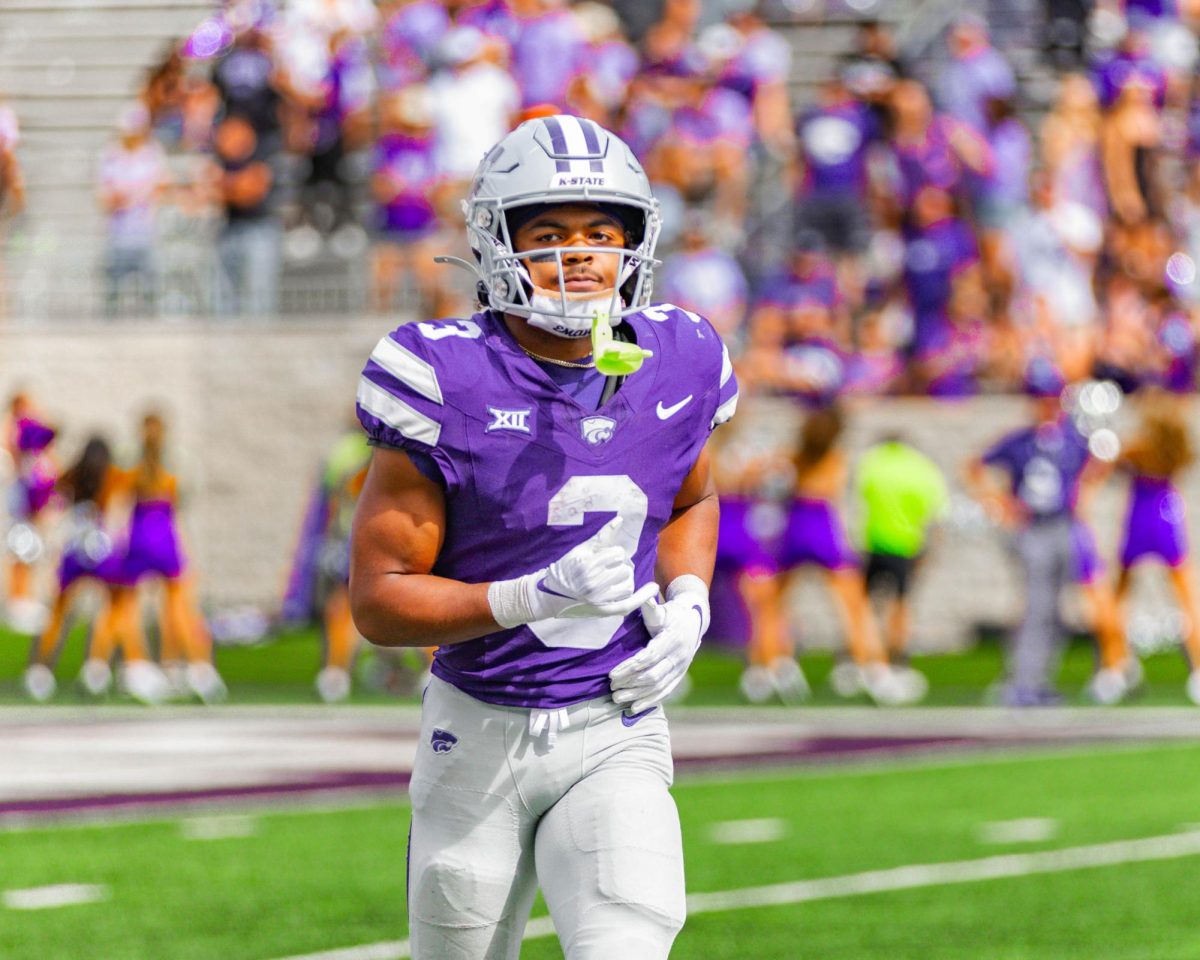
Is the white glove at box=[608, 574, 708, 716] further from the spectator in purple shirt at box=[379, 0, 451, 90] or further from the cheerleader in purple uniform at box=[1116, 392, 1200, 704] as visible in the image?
the spectator in purple shirt at box=[379, 0, 451, 90]

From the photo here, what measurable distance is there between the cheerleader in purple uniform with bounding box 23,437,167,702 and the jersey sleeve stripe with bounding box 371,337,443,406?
35.2 ft

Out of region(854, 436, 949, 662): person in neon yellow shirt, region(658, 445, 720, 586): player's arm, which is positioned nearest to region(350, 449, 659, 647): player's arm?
region(658, 445, 720, 586): player's arm

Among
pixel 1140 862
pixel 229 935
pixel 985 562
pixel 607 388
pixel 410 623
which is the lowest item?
pixel 985 562

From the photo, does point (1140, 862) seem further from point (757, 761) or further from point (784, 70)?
point (784, 70)

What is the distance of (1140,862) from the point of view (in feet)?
27.2

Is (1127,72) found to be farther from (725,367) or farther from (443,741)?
(443,741)

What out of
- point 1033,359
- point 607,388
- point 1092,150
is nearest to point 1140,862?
point 607,388

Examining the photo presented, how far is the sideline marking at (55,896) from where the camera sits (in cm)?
741

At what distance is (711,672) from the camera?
16359mm

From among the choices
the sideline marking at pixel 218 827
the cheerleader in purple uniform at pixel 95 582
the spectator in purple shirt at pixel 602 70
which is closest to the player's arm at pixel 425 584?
the sideline marking at pixel 218 827

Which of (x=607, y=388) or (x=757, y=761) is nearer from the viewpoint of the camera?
(x=607, y=388)

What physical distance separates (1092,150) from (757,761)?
8.76 meters

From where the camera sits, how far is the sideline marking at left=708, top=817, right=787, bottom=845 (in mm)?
8789

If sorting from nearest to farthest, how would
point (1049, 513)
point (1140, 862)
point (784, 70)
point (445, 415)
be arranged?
point (445, 415) → point (1140, 862) → point (1049, 513) → point (784, 70)
